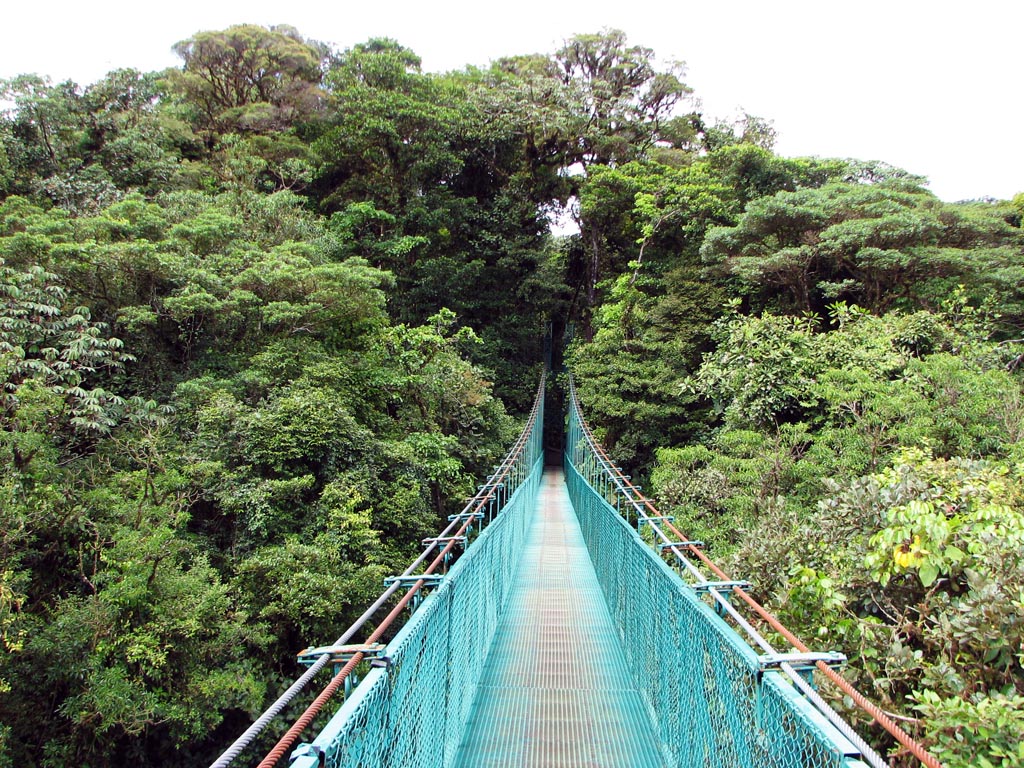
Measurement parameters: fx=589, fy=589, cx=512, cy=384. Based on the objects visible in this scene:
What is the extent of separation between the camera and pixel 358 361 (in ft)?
26.2

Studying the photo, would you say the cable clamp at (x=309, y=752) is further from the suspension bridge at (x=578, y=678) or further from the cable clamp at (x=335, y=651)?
the cable clamp at (x=335, y=651)

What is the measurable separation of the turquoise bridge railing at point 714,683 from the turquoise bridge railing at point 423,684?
2.33 ft

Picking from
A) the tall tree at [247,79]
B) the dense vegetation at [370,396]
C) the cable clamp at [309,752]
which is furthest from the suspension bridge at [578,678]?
the tall tree at [247,79]

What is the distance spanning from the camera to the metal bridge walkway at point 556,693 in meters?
2.07

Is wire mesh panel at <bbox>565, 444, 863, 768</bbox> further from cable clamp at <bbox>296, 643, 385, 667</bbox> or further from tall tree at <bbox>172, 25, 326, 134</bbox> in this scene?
tall tree at <bbox>172, 25, 326, 134</bbox>

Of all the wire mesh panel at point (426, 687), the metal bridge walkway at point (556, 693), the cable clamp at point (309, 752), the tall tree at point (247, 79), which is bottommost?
the metal bridge walkway at point (556, 693)

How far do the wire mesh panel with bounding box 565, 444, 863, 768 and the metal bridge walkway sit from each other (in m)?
0.12

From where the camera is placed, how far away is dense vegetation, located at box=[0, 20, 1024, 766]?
275 cm

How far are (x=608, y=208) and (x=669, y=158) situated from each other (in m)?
2.06

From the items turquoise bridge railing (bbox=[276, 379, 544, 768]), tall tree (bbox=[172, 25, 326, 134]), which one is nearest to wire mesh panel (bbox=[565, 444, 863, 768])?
turquoise bridge railing (bbox=[276, 379, 544, 768])

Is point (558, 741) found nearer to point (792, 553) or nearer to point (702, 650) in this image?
point (702, 650)

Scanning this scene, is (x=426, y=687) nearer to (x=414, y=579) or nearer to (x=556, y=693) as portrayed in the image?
(x=414, y=579)

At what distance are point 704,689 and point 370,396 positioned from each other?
6.85 m

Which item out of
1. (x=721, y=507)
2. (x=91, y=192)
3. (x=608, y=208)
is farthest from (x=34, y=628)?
(x=608, y=208)
